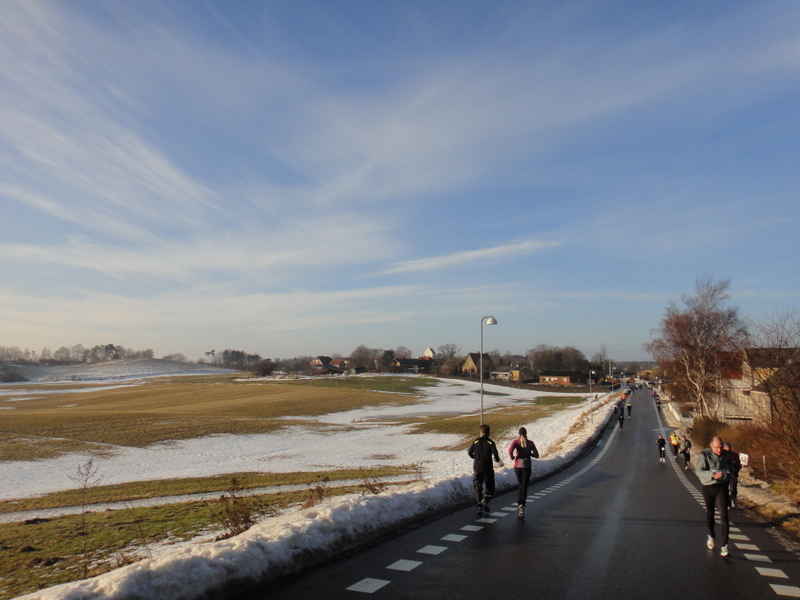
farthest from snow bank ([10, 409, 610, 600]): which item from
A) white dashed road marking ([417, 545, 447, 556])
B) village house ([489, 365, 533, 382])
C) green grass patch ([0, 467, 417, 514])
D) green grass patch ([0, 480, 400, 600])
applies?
village house ([489, 365, 533, 382])

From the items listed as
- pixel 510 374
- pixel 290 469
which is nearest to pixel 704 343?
pixel 290 469

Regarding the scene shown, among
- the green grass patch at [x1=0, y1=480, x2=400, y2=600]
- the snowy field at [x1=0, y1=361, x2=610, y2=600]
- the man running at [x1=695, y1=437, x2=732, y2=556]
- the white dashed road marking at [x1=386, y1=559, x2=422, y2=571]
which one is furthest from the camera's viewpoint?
the green grass patch at [x1=0, y1=480, x2=400, y2=600]

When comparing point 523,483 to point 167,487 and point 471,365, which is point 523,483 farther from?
point 471,365

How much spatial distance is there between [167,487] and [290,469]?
7.20m

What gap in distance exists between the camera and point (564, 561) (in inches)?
305

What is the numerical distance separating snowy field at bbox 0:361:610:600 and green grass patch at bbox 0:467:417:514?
7.36 feet

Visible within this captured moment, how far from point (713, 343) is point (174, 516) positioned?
4255cm

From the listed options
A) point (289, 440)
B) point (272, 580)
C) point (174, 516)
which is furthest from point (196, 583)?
point (289, 440)

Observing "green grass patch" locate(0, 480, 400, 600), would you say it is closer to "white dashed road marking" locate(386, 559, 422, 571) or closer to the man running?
"white dashed road marking" locate(386, 559, 422, 571)

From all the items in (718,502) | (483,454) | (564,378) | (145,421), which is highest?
(564,378)

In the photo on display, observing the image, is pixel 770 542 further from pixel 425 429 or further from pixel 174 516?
pixel 425 429

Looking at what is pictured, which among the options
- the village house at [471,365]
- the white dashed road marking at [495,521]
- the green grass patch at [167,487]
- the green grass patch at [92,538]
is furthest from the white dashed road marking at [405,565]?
the village house at [471,365]

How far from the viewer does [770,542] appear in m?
9.44

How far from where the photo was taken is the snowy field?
19.4 feet
